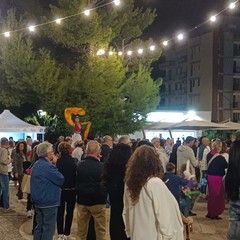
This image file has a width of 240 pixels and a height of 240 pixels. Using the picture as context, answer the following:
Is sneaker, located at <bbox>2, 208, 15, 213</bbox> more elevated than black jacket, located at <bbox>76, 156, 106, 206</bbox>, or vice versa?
black jacket, located at <bbox>76, 156, 106, 206</bbox>

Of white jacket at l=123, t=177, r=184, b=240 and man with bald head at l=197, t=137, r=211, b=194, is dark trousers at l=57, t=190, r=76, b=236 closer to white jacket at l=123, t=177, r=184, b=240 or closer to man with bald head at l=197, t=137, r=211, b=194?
white jacket at l=123, t=177, r=184, b=240

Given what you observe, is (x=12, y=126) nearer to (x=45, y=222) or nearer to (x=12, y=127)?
(x=12, y=127)

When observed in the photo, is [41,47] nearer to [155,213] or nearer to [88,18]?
[88,18]

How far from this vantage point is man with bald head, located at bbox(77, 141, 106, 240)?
6383mm

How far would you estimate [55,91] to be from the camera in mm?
23500

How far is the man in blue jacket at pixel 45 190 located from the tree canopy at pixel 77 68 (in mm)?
17015

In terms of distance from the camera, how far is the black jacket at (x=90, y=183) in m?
6.38

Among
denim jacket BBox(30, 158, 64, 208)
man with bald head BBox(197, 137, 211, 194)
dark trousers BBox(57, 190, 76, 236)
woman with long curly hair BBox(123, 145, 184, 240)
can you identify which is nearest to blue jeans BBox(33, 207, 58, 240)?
denim jacket BBox(30, 158, 64, 208)

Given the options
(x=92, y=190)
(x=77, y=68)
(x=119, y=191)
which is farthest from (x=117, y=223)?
(x=77, y=68)

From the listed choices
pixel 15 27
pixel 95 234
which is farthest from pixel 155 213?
pixel 15 27

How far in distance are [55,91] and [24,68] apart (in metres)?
1.87

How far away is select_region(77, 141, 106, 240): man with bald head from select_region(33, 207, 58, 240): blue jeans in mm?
412

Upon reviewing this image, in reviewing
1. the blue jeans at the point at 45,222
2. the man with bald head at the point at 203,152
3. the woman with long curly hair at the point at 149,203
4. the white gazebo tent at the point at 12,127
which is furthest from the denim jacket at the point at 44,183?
the white gazebo tent at the point at 12,127

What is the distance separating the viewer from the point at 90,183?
639 cm
